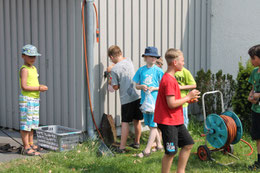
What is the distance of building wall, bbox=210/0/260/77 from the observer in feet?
27.2

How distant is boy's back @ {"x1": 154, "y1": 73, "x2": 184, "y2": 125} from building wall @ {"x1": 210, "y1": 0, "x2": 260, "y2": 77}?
4657 millimetres

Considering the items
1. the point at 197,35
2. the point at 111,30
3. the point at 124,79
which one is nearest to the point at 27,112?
the point at 124,79

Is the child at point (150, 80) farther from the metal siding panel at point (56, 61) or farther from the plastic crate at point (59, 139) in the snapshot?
the metal siding panel at point (56, 61)

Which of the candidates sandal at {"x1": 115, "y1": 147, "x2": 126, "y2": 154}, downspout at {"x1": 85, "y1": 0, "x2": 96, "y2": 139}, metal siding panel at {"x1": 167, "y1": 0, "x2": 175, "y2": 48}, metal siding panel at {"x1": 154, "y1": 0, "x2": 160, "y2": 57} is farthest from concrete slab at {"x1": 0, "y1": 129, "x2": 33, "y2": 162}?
metal siding panel at {"x1": 167, "y1": 0, "x2": 175, "y2": 48}

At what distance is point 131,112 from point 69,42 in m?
1.66

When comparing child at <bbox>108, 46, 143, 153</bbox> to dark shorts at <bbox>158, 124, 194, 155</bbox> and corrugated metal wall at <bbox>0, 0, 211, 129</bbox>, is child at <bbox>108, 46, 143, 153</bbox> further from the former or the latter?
dark shorts at <bbox>158, 124, 194, 155</bbox>

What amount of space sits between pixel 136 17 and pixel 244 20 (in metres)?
2.78

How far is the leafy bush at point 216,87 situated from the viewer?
→ 26.2 ft

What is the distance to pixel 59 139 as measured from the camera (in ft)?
19.0

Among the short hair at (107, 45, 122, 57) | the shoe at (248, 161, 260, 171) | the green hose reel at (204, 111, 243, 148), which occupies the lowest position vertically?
the shoe at (248, 161, 260, 171)

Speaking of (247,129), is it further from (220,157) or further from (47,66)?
(47,66)

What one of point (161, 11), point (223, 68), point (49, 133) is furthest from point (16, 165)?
point (223, 68)

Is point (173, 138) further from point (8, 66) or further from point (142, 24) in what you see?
point (8, 66)

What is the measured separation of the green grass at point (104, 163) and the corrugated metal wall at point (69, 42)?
96cm
